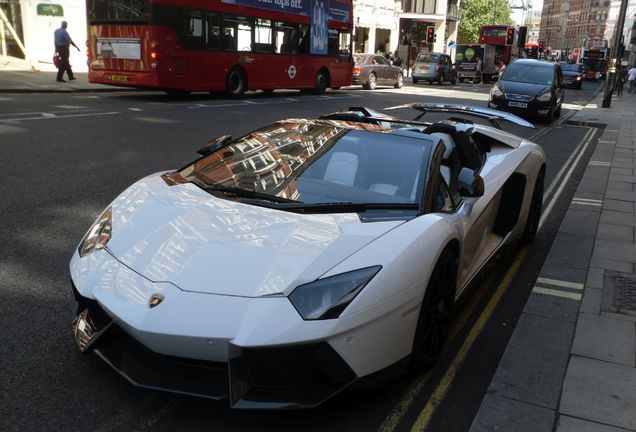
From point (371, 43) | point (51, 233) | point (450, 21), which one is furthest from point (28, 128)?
point (450, 21)

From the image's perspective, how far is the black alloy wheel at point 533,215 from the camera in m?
5.70

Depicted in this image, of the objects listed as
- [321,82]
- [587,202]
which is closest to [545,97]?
[321,82]

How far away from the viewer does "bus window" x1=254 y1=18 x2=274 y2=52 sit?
1898 centimetres

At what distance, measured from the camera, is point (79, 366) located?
9.78ft

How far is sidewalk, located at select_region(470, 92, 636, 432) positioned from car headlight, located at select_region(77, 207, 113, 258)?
2011 millimetres

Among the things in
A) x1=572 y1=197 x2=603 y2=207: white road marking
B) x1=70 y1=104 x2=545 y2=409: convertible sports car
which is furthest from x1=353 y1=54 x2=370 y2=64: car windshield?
x1=70 y1=104 x2=545 y2=409: convertible sports car

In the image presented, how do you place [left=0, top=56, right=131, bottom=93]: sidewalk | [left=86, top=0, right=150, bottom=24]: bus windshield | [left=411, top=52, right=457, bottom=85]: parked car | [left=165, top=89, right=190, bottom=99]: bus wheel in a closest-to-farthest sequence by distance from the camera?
[left=86, top=0, right=150, bottom=24]: bus windshield
[left=0, top=56, right=131, bottom=93]: sidewalk
[left=165, top=89, right=190, bottom=99]: bus wheel
[left=411, top=52, right=457, bottom=85]: parked car

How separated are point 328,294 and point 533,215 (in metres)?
3.86

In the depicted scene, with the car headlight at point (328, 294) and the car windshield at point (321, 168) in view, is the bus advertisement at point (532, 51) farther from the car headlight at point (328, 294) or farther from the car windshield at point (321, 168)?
the car headlight at point (328, 294)

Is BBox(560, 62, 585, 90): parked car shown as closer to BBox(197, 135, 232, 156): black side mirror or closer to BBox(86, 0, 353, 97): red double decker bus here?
BBox(86, 0, 353, 97): red double decker bus

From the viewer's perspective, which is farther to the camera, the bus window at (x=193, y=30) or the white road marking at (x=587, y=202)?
the bus window at (x=193, y=30)

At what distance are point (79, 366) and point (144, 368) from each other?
687 millimetres

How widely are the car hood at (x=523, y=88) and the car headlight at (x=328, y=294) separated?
16335 mm

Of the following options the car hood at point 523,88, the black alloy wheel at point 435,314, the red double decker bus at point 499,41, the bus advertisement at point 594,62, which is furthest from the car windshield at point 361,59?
the bus advertisement at point 594,62
